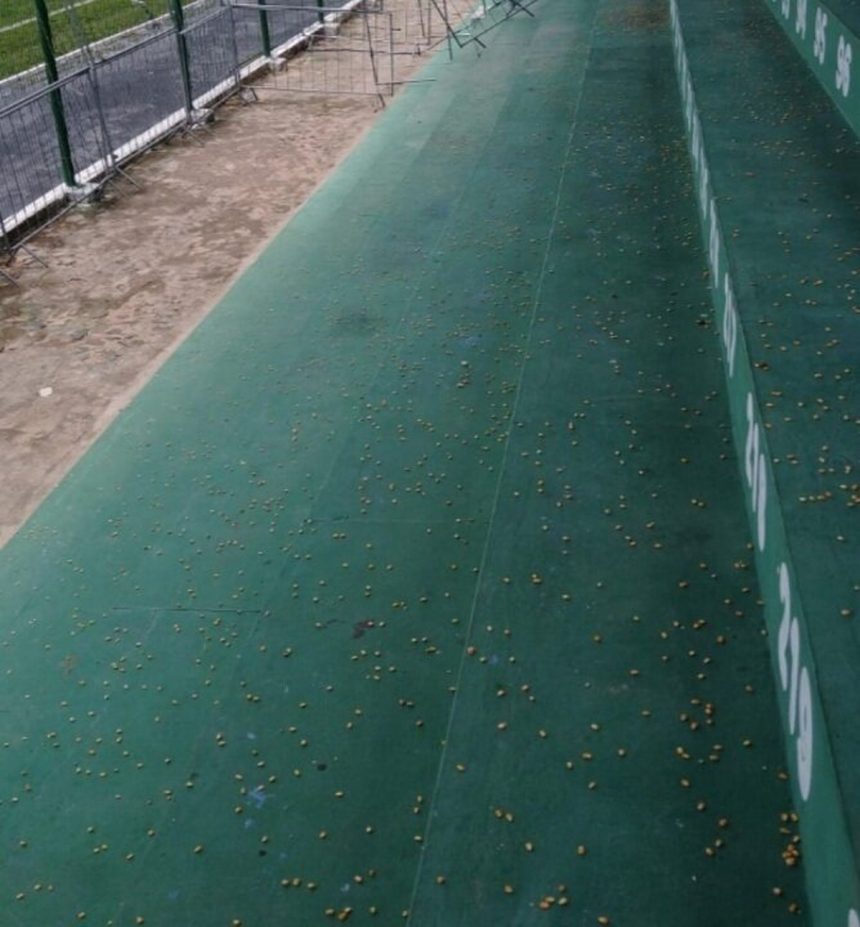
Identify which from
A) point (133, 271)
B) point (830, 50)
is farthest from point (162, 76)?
point (830, 50)

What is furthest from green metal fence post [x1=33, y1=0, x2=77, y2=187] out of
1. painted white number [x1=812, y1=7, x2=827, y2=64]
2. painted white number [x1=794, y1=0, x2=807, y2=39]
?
painted white number [x1=812, y1=7, x2=827, y2=64]

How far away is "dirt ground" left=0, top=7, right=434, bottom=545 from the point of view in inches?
232

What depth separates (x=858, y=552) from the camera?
254 centimetres

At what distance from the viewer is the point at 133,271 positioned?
7.95 metres

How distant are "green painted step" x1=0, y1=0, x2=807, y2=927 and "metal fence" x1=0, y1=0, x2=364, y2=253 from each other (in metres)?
3.84

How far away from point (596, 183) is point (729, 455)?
334 centimetres

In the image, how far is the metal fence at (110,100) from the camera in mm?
9227

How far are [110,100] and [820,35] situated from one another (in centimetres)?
987

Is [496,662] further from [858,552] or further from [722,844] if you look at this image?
[858,552]

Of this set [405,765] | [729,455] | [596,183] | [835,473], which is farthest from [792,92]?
[405,765]

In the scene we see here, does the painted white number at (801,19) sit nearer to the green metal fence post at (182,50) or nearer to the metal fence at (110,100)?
the metal fence at (110,100)

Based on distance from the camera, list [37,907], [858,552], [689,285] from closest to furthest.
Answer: [858,552] → [37,907] → [689,285]

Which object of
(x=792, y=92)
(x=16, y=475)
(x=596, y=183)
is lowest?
(x=16, y=475)

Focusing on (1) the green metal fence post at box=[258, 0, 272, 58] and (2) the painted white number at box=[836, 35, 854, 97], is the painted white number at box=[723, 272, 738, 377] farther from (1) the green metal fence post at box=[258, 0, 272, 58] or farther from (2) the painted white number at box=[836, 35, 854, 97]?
(1) the green metal fence post at box=[258, 0, 272, 58]
